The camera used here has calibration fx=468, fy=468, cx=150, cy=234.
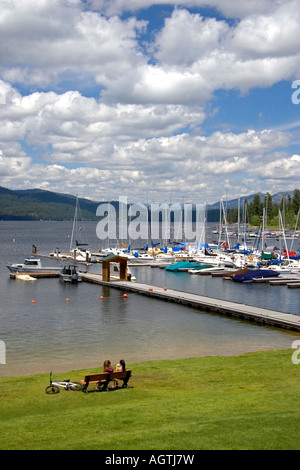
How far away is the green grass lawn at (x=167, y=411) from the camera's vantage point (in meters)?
11.7

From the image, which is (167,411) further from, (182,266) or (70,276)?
(182,266)

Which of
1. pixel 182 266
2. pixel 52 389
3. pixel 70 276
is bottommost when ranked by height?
pixel 52 389

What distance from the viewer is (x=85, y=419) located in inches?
545

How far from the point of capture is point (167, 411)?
14508 millimetres

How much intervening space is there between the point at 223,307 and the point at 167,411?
2928 centimetres

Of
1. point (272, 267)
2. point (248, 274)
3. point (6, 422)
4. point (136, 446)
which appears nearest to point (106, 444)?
point (136, 446)

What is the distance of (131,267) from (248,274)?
1039 inches

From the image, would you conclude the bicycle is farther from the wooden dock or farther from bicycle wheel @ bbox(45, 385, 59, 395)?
the wooden dock

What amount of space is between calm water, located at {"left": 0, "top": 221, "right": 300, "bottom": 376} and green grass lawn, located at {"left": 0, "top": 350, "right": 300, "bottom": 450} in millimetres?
5911

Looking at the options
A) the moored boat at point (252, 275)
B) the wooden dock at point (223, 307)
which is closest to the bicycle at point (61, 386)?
the wooden dock at point (223, 307)

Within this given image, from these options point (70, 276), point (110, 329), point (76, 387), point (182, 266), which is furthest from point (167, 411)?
point (182, 266)

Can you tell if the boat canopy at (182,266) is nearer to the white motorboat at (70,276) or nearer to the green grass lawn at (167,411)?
the white motorboat at (70,276)

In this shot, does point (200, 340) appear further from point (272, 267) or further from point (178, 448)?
point (272, 267)

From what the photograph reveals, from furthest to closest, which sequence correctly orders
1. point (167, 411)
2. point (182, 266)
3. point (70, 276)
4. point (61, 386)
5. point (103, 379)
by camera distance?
1. point (182, 266)
2. point (70, 276)
3. point (61, 386)
4. point (103, 379)
5. point (167, 411)
